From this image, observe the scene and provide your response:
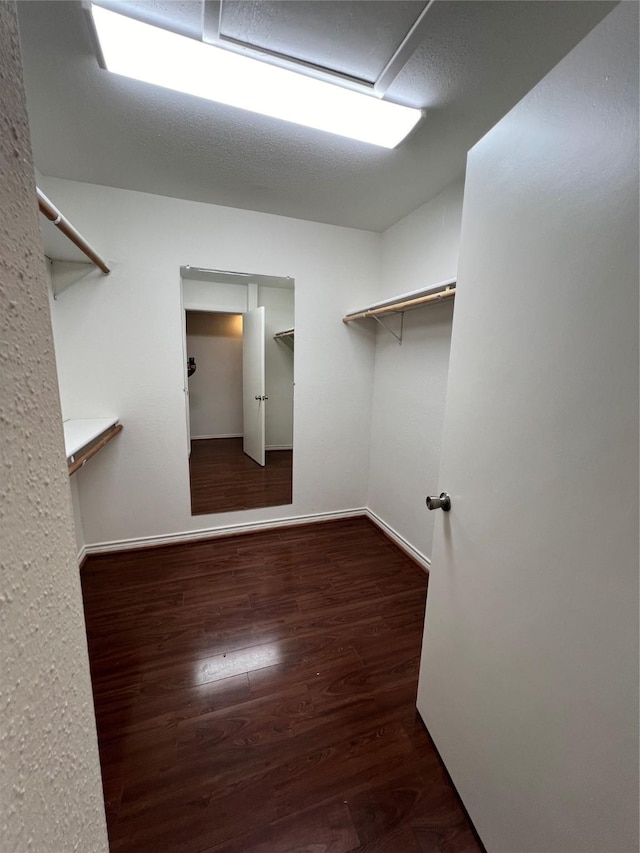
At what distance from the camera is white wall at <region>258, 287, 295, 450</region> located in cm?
252

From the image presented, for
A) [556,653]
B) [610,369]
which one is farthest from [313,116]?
[556,653]

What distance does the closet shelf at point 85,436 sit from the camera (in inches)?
59.1

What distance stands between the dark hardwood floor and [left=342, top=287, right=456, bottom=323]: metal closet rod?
1.25m

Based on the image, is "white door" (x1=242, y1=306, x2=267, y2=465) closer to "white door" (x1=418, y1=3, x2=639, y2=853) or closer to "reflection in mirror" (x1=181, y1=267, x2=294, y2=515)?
"reflection in mirror" (x1=181, y1=267, x2=294, y2=515)

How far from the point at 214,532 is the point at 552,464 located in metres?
2.45

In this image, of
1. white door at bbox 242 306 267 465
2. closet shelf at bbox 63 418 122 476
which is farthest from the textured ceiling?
closet shelf at bbox 63 418 122 476

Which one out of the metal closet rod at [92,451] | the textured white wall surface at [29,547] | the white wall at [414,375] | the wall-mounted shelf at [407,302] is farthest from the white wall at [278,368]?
the textured white wall surface at [29,547]

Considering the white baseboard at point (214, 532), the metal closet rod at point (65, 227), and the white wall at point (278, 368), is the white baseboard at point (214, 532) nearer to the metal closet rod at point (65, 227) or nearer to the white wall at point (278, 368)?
the white wall at point (278, 368)

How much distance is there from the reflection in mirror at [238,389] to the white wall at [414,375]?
2.49 feet

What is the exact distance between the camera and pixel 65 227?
4.58 feet

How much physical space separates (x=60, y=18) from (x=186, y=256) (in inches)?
46.3

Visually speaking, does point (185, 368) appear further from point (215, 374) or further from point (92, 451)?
point (92, 451)

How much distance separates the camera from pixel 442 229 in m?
1.97

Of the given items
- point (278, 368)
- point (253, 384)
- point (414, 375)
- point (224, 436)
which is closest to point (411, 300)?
point (414, 375)
